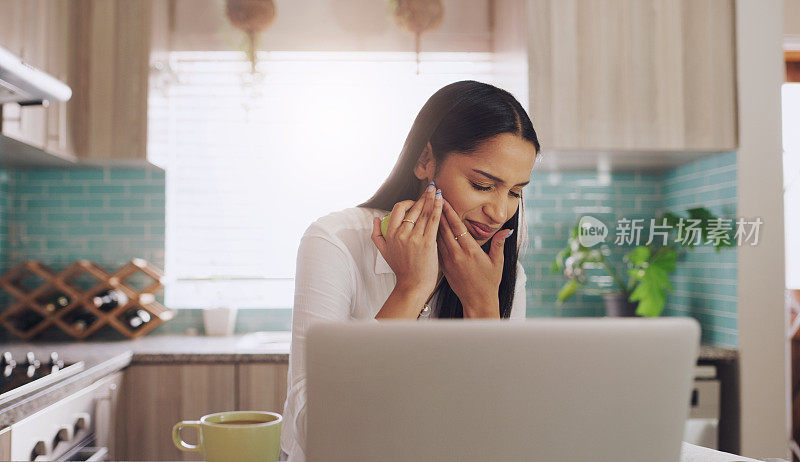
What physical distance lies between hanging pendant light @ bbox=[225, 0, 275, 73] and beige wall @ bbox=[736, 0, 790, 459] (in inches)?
73.2

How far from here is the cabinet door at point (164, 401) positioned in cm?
229

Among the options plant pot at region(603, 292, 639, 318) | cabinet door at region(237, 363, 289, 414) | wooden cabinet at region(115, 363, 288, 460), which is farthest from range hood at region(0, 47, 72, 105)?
plant pot at region(603, 292, 639, 318)

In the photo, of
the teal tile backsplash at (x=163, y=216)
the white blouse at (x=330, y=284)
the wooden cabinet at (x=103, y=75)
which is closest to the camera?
the white blouse at (x=330, y=284)

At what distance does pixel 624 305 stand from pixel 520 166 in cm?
150

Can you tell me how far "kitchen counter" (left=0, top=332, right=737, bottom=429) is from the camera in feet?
6.73

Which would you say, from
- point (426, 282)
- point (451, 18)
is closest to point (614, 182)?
point (451, 18)

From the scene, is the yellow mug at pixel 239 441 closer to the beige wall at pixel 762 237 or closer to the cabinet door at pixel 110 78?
the cabinet door at pixel 110 78

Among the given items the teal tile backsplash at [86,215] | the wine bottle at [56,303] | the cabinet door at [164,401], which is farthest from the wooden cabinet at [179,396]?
the teal tile backsplash at [86,215]

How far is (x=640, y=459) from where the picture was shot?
57 centimetres

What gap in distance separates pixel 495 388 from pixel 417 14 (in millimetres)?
2406

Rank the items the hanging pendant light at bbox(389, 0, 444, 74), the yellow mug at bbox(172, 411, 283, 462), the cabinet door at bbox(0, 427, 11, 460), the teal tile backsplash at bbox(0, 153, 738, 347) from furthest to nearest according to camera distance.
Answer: the teal tile backsplash at bbox(0, 153, 738, 347) < the hanging pendant light at bbox(389, 0, 444, 74) < the cabinet door at bbox(0, 427, 11, 460) < the yellow mug at bbox(172, 411, 283, 462)

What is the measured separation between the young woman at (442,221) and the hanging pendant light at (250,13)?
1501mm

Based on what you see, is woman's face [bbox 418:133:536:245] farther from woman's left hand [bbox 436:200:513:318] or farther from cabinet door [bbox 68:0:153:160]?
cabinet door [bbox 68:0:153:160]

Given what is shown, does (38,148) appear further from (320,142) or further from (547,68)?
(547,68)
